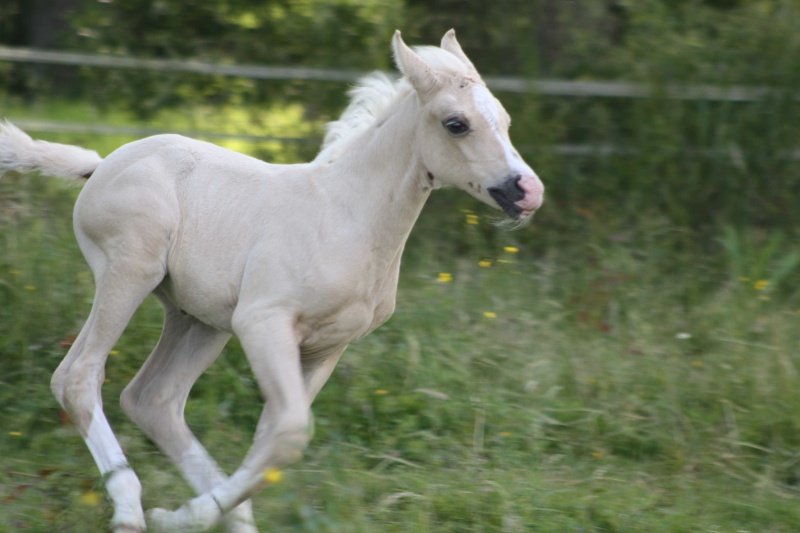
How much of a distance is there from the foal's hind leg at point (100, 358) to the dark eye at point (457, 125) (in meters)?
1.31

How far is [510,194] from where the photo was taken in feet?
12.1

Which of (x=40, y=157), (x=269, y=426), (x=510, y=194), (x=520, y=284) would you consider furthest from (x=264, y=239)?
(x=520, y=284)

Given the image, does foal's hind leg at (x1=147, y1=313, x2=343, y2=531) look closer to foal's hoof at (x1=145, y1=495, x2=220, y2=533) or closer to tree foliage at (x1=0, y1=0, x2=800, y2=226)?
foal's hoof at (x1=145, y1=495, x2=220, y2=533)

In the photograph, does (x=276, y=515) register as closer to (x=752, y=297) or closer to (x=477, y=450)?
(x=477, y=450)

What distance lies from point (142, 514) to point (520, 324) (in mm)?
2840

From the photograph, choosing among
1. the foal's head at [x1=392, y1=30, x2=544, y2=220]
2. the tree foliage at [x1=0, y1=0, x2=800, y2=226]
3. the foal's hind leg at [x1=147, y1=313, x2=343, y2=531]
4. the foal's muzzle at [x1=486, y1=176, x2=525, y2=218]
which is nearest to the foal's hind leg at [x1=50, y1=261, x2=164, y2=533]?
the foal's hind leg at [x1=147, y1=313, x2=343, y2=531]

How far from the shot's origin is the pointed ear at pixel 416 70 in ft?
12.5

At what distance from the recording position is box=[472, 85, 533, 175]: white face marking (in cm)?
374

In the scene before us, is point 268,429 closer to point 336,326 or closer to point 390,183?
point 336,326

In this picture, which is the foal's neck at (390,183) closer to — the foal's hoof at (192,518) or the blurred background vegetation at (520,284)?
the blurred background vegetation at (520,284)

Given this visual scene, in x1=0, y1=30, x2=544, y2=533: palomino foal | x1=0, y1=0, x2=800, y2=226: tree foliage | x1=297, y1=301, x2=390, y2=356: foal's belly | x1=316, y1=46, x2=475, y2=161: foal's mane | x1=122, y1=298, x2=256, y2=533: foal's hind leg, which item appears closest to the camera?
x1=0, y1=30, x2=544, y2=533: palomino foal

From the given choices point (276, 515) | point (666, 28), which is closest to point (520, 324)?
point (276, 515)

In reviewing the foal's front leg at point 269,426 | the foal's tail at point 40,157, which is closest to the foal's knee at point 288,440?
the foal's front leg at point 269,426

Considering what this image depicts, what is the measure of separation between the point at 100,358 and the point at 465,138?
67.6 inches
